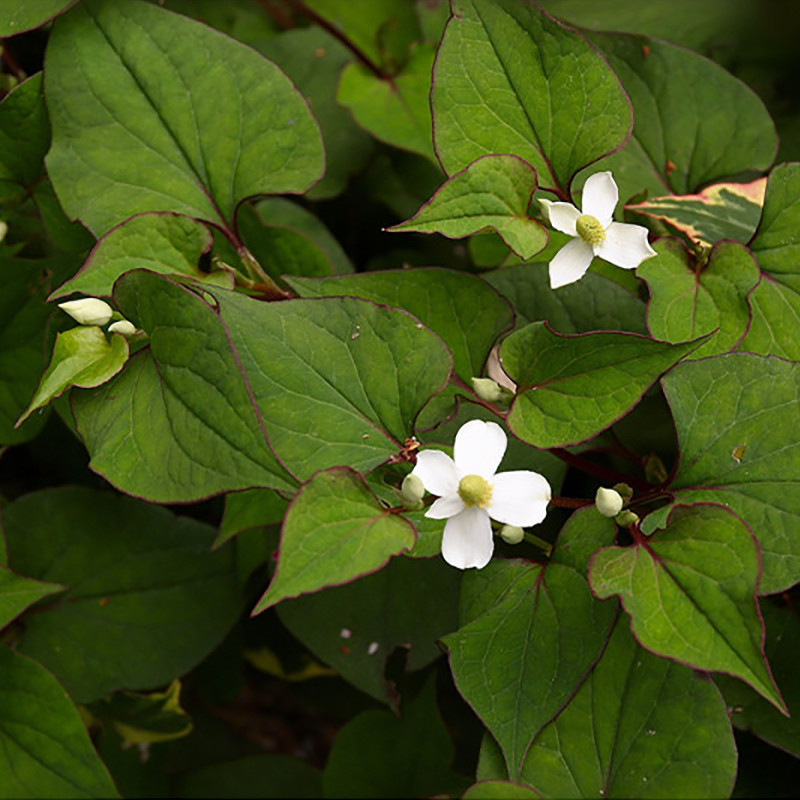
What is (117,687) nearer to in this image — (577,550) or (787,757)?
(577,550)

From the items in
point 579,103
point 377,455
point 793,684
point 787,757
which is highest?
point 579,103

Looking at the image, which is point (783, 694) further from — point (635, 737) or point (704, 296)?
point (704, 296)

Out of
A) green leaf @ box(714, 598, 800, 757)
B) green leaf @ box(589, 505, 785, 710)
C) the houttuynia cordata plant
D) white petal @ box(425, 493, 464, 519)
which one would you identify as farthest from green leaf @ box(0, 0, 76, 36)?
green leaf @ box(714, 598, 800, 757)

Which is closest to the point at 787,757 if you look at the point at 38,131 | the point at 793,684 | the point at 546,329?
the point at 793,684

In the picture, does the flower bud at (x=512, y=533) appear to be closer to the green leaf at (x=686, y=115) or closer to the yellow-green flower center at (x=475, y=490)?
the yellow-green flower center at (x=475, y=490)

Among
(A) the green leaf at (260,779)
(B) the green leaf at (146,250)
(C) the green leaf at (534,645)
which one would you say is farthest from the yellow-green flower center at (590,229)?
(A) the green leaf at (260,779)

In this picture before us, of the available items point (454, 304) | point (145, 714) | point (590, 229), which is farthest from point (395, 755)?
point (590, 229)
